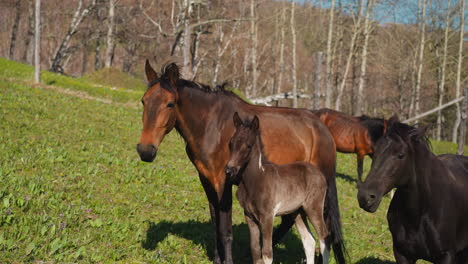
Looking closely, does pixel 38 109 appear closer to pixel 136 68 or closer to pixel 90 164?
pixel 90 164

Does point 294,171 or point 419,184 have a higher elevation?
point 419,184

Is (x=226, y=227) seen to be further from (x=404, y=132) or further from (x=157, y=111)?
(x=404, y=132)

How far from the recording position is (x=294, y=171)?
5789 millimetres

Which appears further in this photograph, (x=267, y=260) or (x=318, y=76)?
(x=318, y=76)

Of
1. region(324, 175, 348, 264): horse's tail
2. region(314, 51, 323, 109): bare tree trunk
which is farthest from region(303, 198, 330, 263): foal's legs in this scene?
region(314, 51, 323, 109): bare tree trunk

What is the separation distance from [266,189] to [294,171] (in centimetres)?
66

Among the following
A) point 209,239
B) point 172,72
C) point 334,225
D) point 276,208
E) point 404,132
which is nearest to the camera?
point 404,132

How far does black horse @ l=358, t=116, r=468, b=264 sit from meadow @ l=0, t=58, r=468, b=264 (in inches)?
106

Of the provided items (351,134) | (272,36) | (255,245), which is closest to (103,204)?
(255,245)

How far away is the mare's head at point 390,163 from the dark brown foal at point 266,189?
4.59ft

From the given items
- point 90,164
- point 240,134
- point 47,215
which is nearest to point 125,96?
point 90,164

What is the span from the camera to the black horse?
4.29m

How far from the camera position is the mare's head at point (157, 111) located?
5422mm

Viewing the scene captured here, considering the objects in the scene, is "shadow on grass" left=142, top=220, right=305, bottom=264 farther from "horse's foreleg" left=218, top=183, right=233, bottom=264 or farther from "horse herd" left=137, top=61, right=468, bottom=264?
"horse's foreleg" left=218, top=183, right=233, bottom=264
